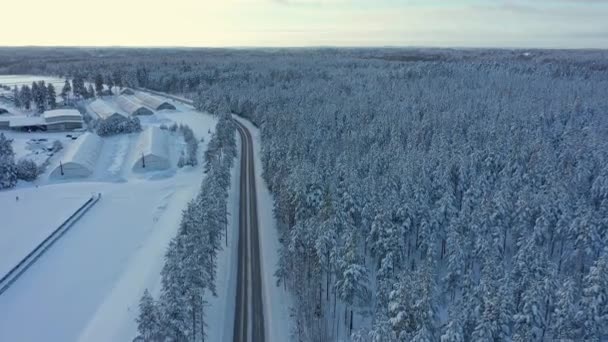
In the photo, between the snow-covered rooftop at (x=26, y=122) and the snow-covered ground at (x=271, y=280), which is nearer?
the snow-covered ground at (x=271, y=280)

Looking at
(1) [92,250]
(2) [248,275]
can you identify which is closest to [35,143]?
(1) [92,250]

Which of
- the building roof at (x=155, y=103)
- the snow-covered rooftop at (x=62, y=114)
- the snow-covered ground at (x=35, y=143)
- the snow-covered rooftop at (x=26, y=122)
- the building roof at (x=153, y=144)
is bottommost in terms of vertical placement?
the snow-covered ground at (x=35, y=143)

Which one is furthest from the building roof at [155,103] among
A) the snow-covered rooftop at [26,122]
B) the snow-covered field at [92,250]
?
the snow-covered field at [92,250]

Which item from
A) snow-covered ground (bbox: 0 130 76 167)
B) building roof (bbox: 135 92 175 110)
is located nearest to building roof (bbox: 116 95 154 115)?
building roof (bbox: 135 92 175 110)

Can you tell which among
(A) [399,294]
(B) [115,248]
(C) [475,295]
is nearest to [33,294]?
(B) [115,248]

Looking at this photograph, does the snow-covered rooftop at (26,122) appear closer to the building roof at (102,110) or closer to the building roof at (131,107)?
the building roof at (102,110)
